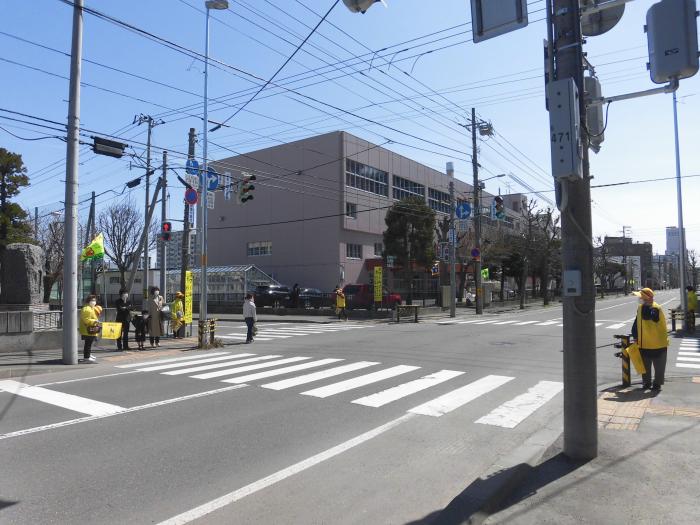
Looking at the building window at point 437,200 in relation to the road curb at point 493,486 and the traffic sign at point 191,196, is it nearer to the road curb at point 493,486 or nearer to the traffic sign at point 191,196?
the traffic sign at point 191,196

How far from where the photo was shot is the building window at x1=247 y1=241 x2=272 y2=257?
4762 cm

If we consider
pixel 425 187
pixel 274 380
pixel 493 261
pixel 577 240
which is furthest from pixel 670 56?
pixel 425 187

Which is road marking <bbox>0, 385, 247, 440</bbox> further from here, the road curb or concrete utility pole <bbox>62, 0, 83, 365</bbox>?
concrete utility pole <bbox>62, 0, 83, 365</bbox>

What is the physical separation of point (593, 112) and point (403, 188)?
47027 mm

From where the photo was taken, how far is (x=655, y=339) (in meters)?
8.57

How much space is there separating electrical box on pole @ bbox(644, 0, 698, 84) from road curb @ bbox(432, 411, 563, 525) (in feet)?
12.4

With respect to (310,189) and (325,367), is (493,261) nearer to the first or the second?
(310,189)

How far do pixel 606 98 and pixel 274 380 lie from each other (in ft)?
24.7

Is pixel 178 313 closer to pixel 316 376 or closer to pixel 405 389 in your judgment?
pixel 316 376

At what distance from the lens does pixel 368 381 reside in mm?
9906

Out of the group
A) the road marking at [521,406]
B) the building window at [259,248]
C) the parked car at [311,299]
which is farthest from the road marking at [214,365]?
the building window at [259,248]

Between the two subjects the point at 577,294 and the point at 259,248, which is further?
the point at 259,248

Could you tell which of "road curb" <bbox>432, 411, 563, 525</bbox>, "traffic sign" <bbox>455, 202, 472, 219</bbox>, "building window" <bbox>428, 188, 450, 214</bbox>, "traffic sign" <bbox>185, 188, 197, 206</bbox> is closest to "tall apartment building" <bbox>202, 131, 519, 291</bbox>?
"building window" <bbox>428, 188, 450, 214</bbox>

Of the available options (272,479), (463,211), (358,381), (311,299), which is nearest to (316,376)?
(358,381)
